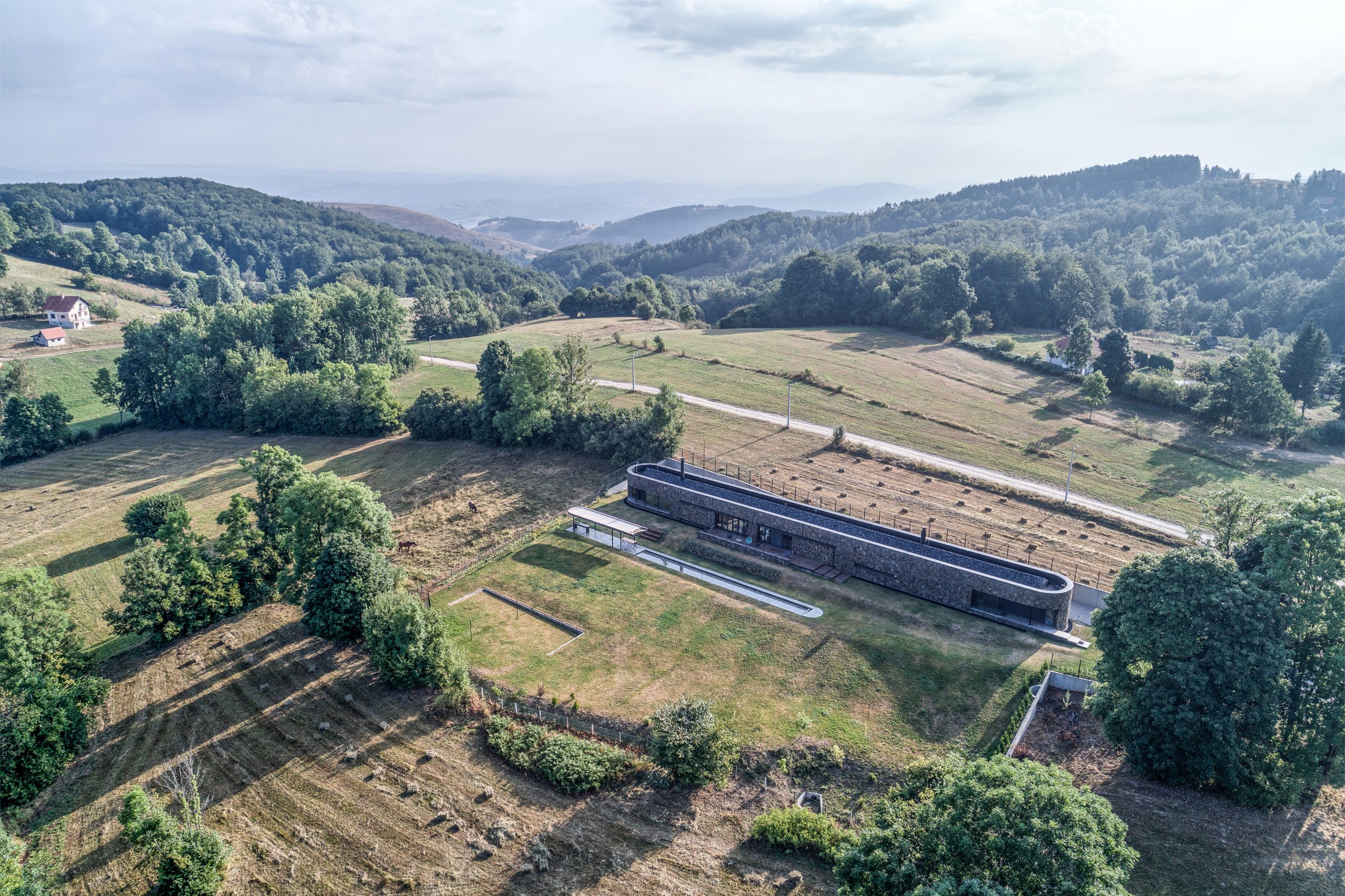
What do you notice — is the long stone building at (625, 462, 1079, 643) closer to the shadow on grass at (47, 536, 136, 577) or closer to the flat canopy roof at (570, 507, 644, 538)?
A: the flat canopy roof at (570, 507, 644, 538)

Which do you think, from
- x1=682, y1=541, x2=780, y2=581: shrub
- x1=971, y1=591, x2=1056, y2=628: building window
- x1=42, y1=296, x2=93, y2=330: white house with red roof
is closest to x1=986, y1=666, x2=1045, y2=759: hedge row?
x1=971, y1=591, x2=1056, y2=628: building window

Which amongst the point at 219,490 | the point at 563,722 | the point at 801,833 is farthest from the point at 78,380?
the point at 801,833

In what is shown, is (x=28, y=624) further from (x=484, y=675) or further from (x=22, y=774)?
(x=484, y=675)

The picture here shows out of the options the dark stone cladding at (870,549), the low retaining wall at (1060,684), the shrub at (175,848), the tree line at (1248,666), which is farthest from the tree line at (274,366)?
the tree line at (1248,666)

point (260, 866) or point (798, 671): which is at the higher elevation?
point (798, 671)

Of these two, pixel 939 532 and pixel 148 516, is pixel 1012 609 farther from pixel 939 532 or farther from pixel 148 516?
pixel 148 516

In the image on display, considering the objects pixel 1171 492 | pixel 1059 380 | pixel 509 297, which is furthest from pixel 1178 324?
pixel 509 297
